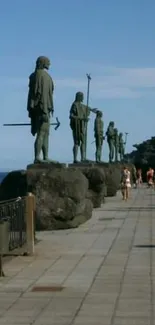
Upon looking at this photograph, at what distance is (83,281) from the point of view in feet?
36.1

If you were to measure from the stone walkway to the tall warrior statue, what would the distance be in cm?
241

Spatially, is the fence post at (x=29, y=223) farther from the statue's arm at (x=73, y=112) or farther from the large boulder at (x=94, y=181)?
the statue's arm at (x=73, y=112)

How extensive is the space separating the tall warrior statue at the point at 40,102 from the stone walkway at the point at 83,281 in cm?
241

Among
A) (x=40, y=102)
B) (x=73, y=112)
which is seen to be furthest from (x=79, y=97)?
(x=40, y=102)

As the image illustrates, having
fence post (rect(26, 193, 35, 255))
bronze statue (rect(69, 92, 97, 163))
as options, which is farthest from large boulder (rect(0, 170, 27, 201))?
bronze statue (rect(69, 92, 97, 163))

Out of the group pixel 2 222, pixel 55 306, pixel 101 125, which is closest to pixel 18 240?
pixel 2 222

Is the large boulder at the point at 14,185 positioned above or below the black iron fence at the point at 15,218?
above

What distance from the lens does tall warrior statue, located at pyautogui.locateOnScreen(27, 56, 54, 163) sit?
1878 cm

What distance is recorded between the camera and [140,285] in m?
10.6

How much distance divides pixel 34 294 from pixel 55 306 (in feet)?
2.78

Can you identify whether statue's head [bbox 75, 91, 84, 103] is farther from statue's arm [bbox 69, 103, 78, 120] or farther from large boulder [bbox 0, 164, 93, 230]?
large boulder [bbox 0, 164, 93, 230]

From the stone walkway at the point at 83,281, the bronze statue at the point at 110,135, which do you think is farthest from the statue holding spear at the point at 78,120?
the bronze statue at the point at 110,135

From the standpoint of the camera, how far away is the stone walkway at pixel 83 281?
8.52 meters

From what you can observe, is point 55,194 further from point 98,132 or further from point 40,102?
point 98,132
